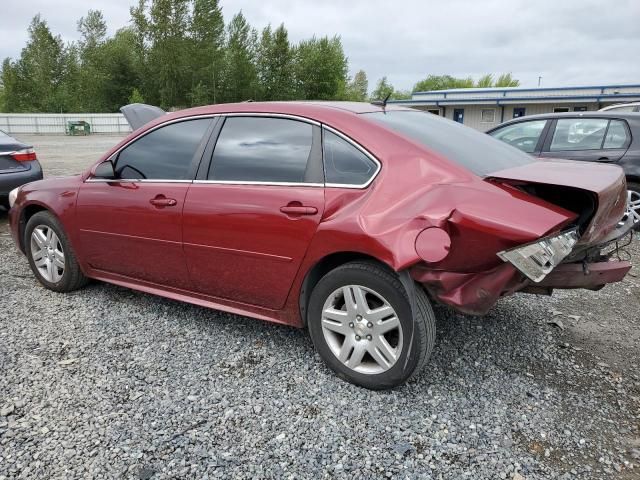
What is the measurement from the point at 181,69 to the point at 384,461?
64.4 meters

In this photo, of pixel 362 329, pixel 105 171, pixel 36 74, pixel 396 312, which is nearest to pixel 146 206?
pixel 105 171

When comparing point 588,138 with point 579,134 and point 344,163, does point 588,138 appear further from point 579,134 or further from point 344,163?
point 344,163

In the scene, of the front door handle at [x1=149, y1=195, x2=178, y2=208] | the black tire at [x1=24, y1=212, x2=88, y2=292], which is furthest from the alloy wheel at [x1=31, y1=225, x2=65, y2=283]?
the front door handle at [x1=149, y1=195, x2=178, y2=208]

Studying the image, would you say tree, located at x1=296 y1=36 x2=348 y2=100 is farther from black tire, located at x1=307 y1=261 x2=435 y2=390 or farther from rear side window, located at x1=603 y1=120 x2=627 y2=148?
black tire, located at x1=307 y1=261 x2=435 y2=390

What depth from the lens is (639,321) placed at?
405 centimetres

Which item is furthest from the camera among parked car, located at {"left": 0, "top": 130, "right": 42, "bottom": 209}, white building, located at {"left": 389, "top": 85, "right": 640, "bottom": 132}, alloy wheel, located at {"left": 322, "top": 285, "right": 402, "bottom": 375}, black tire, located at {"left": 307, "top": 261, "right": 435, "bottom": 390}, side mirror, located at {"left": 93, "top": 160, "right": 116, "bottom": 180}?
white building, located at {"left": 389, "top": 85, "right": 640, "bottom": 132}

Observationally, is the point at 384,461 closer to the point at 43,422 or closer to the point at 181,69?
the point at 43,422

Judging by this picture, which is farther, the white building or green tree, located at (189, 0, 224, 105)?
green tree, located at (189, 0, 224, 105)

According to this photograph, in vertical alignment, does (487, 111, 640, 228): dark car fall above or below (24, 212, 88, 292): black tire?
above

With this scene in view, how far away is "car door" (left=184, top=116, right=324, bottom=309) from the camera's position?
306 centimetres

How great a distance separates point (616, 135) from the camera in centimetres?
647

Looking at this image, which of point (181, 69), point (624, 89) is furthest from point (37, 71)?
point (624, 89)

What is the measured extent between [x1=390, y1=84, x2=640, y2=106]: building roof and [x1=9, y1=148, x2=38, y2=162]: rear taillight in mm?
29696

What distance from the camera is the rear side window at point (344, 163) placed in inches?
115
